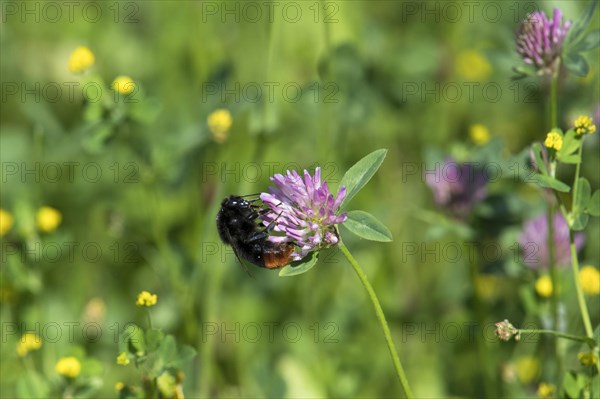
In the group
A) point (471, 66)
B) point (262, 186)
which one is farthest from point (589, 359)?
point (471, 66)

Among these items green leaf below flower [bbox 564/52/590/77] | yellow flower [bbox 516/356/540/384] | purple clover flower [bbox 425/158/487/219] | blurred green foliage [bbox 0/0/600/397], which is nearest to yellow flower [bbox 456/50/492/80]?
blurred green foliage [bbox 0/0/600/397]

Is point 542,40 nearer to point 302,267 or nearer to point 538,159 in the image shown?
point 538,159

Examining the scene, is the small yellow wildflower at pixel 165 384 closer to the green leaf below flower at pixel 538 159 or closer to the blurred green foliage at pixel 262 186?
the blurred green foliage at pixel 262 186

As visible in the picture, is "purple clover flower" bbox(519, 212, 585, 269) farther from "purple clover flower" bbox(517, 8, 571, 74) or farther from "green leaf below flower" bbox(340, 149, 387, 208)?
"green leaf below flower" bbox(340, 149, 387, 208)

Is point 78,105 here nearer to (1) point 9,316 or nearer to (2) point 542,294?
(1) point 9,316

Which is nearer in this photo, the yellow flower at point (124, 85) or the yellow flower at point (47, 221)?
the yellow flower at point (124, 85)

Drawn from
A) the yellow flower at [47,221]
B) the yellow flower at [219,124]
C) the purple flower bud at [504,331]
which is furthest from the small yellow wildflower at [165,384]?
the yellow flower at [219,124]

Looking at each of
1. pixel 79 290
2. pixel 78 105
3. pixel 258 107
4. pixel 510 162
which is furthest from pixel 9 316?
pixel 510 162
